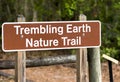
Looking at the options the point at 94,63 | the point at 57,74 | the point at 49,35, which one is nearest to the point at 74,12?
the point at 57,74

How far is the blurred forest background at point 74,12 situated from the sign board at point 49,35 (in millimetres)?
7116

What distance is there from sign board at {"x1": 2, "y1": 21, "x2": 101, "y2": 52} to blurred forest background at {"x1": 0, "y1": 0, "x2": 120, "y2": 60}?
712cm

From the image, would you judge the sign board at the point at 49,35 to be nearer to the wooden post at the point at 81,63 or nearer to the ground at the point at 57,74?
the wooden post at the point at 81,63

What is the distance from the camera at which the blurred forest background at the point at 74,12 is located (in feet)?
41.0

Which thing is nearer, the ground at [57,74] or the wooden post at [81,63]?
the wooden post at [81,63]

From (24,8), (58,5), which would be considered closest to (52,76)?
(24,8)

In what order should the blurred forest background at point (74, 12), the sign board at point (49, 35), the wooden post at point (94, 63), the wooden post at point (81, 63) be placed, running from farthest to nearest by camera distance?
1. the blurred forest background at point (74, 12)
2. the wooden post at point (94, 63)
3. the wooden post at point (81, 63)
4. the sign board at point (49, 35)

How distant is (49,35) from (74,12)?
9.87 meters

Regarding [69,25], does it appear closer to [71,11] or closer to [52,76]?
[52,76]

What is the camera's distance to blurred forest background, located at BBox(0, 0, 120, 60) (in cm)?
1250

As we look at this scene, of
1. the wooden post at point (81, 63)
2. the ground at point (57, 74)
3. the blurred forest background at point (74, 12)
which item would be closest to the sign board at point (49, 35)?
the wooden post at point (81, 63)

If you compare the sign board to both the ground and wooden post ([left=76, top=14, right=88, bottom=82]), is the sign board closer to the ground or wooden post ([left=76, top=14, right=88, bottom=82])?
wooden post ([left=76, top=14, right=88, bottom=82])

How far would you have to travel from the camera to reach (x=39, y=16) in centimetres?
1406

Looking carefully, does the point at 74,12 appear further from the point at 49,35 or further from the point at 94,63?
the point at 49,35
